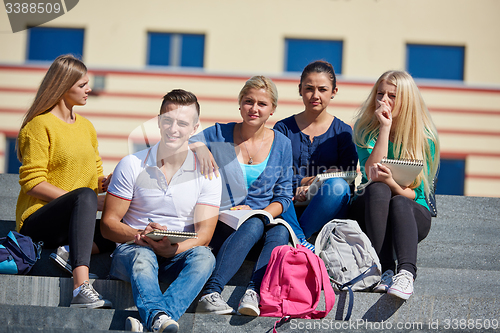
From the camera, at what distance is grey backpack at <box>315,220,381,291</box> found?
2.78 metres

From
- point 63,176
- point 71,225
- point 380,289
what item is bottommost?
point 380,289

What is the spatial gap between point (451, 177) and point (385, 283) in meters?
5.91

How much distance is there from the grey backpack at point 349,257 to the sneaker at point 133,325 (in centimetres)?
111

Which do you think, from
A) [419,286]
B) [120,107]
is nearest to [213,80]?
[120,107]

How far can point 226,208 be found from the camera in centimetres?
313

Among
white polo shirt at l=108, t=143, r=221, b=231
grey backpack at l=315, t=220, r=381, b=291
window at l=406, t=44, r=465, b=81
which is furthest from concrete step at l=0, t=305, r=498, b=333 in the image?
window at l=406, t=44, r=465, b=81

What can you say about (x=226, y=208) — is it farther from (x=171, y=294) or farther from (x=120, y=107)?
(x=120, y=107)

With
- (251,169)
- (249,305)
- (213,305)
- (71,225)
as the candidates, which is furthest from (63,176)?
(249,305)

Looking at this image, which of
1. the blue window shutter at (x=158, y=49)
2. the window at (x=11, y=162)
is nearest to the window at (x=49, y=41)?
the blue window shutter at (x=158, y=49)

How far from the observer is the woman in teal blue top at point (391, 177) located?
286cm

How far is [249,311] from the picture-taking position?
2.43m

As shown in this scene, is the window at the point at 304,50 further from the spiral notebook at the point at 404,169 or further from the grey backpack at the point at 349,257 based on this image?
the grey backpack at the point at 349,257

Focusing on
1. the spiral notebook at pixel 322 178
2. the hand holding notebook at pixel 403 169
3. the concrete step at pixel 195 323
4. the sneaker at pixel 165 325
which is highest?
the hand holding notebook at pixel 403 169

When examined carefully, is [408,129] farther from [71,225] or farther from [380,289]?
[71,225]
